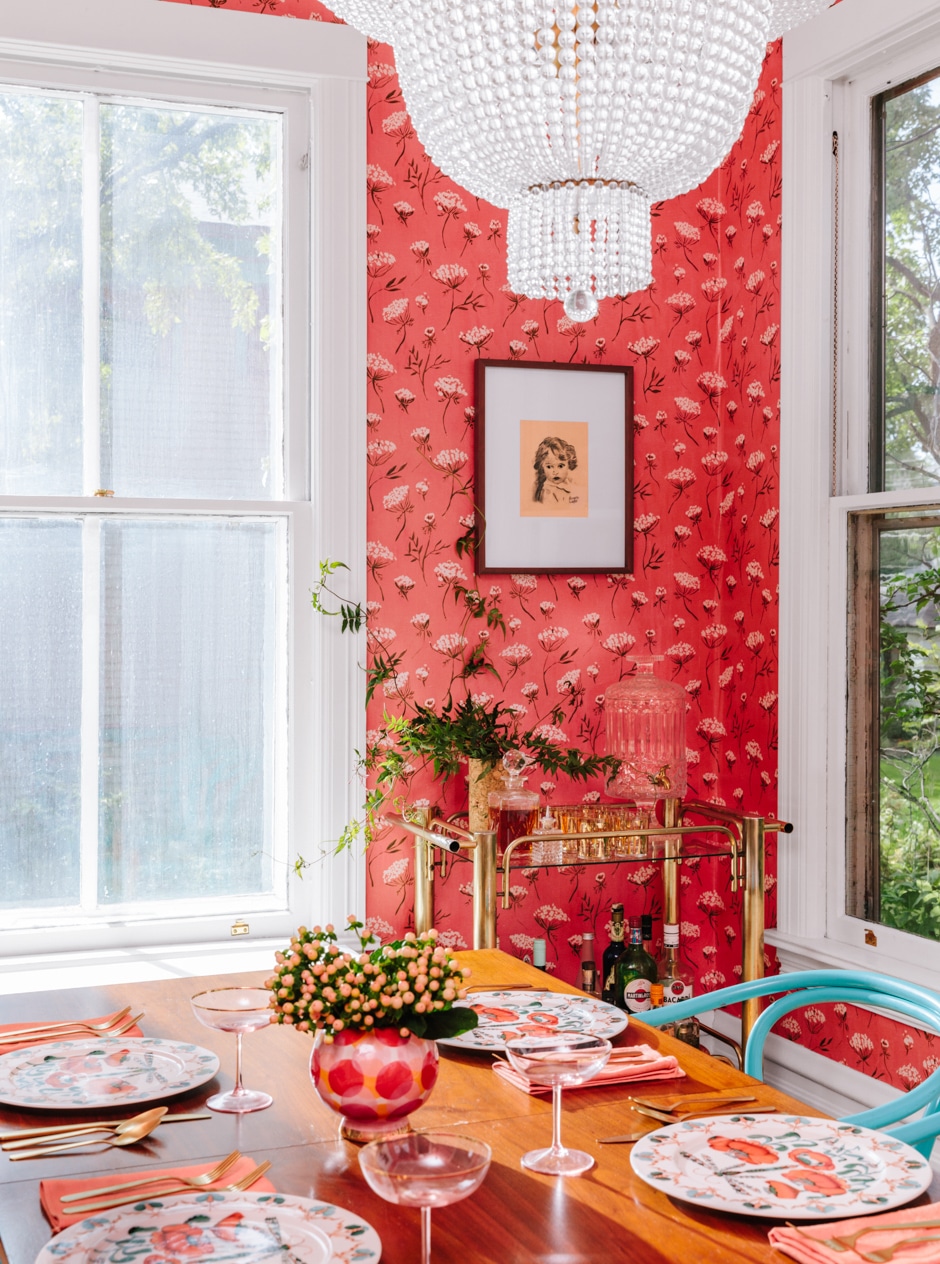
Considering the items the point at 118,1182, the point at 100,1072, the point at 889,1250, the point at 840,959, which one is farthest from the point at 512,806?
the point at 889,1250

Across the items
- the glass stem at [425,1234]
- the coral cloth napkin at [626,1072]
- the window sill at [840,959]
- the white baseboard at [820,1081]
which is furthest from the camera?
the white baseboard at [820,1081]

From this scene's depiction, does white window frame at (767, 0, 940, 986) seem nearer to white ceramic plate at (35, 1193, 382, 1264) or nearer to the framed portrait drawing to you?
the framed portrait drawing

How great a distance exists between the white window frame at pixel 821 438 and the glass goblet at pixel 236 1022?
177 centimetres

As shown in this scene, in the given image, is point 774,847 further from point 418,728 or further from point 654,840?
point 418,728

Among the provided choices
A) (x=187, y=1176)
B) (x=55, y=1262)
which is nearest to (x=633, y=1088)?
(x=187, y=1176)

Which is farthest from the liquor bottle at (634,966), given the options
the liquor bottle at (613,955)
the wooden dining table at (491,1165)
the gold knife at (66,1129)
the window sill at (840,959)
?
the gold knife at (66,1129)

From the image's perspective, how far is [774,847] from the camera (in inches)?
126

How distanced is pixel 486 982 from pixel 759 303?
6.47 ft

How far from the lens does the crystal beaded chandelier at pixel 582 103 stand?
143cm

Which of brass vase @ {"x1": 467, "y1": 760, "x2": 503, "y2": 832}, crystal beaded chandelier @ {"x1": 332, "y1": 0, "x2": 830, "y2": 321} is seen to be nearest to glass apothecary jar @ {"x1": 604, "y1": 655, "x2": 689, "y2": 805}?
brass vase @ {"x1": 467, "y1": 760, "x2": 503, "y2": 832}

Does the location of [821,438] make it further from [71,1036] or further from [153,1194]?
[153,1194]

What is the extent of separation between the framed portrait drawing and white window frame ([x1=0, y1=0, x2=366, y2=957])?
0.34 meters

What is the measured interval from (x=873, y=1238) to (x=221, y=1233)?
605mm

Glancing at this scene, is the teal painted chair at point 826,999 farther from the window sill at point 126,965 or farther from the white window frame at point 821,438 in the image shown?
the window sill at point 126,965
